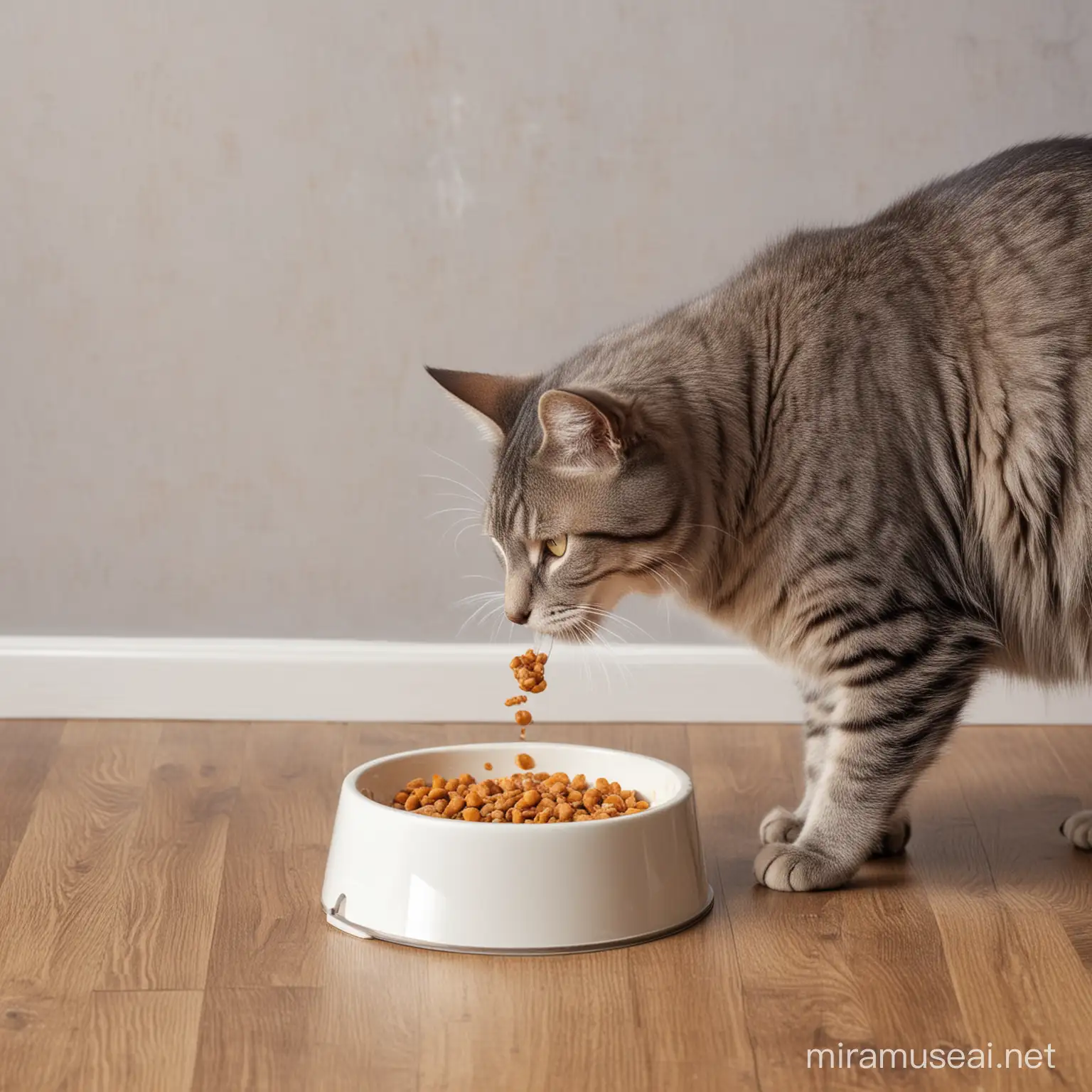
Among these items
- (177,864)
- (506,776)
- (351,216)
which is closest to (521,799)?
(506,776)

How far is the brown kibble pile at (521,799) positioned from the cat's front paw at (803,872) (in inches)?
→ 7.0

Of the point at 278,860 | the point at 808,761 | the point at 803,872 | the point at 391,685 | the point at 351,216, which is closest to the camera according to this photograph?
the point at 803,872

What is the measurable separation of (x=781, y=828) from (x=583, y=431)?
641 mm

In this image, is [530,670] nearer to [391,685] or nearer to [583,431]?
[583,431]

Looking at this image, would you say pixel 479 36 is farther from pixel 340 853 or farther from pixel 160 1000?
pixel 160 1000

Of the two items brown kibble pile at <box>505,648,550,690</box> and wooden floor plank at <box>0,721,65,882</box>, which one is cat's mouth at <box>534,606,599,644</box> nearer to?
brown kibble pile at <box>505,648,550,690</box>

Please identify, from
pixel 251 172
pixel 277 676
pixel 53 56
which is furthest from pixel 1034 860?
pixel 53 56

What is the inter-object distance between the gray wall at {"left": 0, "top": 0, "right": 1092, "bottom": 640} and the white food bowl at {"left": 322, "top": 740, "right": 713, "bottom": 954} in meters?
0.93

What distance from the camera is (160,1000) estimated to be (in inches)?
55.9

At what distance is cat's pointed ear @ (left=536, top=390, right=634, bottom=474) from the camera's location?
5.06ft

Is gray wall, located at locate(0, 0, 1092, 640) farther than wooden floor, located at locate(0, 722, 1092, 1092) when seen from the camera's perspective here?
Yes

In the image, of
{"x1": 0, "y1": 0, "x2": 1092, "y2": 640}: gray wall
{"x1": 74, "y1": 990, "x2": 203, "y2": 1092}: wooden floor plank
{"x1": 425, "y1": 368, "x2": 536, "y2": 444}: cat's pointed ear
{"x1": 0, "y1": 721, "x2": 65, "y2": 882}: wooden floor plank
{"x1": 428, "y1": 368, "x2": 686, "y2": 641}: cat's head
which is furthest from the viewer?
{"x1": 0, "y1": 0, "x2": 1092, "y2": 640}: gray wall

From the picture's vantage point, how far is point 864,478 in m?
1.66

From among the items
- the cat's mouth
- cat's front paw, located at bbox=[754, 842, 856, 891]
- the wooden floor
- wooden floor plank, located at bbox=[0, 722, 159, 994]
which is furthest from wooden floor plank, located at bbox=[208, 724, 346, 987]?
cat's front paw, located at bbox=[754, 842, 856, 891]
